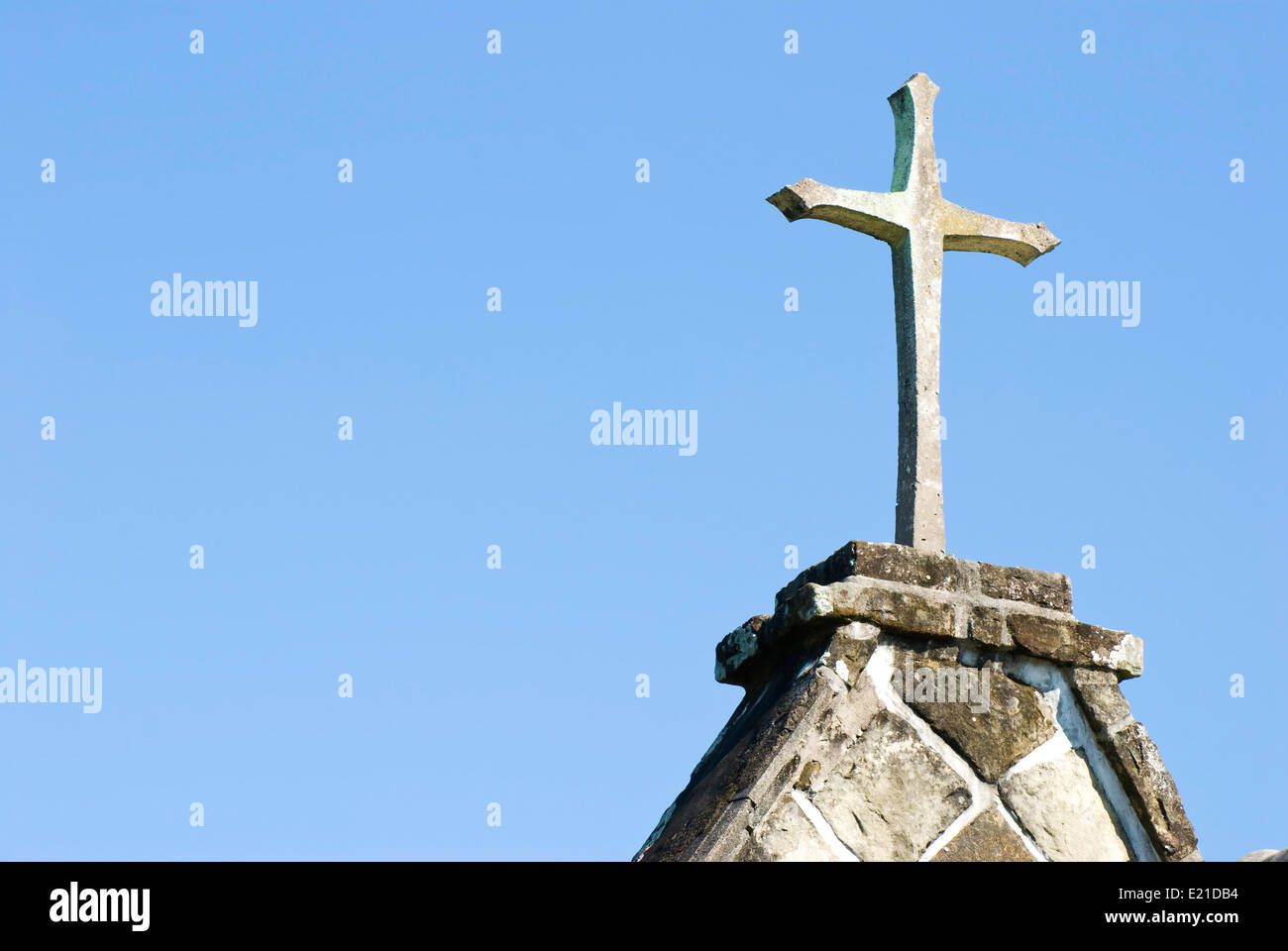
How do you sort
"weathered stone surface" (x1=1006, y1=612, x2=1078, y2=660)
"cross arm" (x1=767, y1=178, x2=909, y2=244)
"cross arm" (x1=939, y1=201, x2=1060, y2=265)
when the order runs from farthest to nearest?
"cross arm" (x1=939, y1=201, x2=1060, y2=265) → "cross arm" (x1=767, y1=178, x2=909, y2=244) → "weathered stone surface" (x1=1006, y1=612, x2=1078, y2=660)

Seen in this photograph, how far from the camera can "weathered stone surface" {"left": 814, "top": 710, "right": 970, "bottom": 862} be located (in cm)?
425

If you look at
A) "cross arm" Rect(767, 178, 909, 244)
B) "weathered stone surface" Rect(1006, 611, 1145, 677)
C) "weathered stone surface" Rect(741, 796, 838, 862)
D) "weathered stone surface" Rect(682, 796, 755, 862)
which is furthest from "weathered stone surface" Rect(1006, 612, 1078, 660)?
"cross arm" Rect(767, 178, 909, 244)

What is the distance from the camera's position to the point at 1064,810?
A: 14.8 ft

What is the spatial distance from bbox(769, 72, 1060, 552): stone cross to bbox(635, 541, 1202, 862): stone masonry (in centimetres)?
32

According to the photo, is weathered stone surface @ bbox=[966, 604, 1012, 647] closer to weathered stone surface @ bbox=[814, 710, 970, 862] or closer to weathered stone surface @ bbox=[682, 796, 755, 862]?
weathered stone surface @ bbox=[814, 710, 970, 862]

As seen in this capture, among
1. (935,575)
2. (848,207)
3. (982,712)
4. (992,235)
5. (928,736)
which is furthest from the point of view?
(992,235)

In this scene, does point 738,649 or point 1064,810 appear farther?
point 738,649

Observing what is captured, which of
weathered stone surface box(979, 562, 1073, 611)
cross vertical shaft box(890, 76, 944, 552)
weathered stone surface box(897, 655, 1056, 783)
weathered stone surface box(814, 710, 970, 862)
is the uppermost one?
cross vertical shaft box(890, 76, 944, 552)

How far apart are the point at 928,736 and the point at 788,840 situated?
0.53 m

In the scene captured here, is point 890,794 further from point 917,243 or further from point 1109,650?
point 917,243

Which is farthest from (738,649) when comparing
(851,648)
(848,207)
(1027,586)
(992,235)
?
(992,235)
